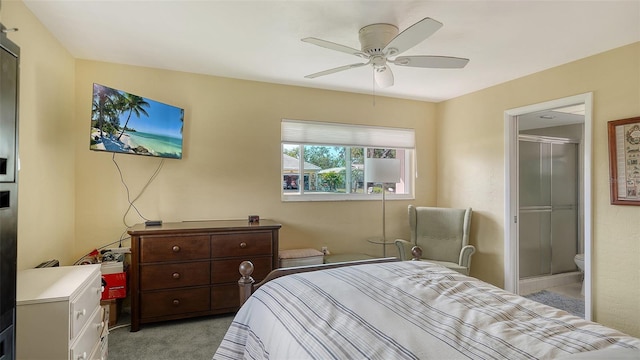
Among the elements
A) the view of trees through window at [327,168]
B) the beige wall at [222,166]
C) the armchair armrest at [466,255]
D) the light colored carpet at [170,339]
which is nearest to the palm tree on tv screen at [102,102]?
the beige wall at [222,166]

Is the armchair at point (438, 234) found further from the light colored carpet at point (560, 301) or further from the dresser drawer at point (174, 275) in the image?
the dresser drawer at point (174, 275)

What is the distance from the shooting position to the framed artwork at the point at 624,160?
2.51m

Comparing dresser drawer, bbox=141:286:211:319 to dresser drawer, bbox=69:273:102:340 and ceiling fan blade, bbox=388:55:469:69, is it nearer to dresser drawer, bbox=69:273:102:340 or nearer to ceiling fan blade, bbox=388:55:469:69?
dresser drawer, bbox=69:273:102:340

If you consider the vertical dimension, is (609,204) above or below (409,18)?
below

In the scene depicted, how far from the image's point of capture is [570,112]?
411 cm

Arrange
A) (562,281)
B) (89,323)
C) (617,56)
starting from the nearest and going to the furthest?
(89,323) → (617,56) → (562,281)

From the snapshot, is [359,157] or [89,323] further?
[359,157]

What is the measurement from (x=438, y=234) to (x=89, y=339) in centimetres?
348

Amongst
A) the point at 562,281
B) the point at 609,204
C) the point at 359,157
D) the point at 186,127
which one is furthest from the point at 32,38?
the point at 562,281

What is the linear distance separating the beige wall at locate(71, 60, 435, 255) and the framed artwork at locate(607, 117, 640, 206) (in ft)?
7.19

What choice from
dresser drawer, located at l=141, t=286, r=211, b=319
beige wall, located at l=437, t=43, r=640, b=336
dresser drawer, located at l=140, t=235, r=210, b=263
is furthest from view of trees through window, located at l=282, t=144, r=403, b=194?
dresser drawer, located at l=141, t=286, r=211, b=319

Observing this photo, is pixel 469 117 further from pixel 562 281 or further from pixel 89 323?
pixel 89 323

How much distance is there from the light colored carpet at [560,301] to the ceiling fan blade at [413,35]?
3.29m

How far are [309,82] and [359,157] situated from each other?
3.86 feet
